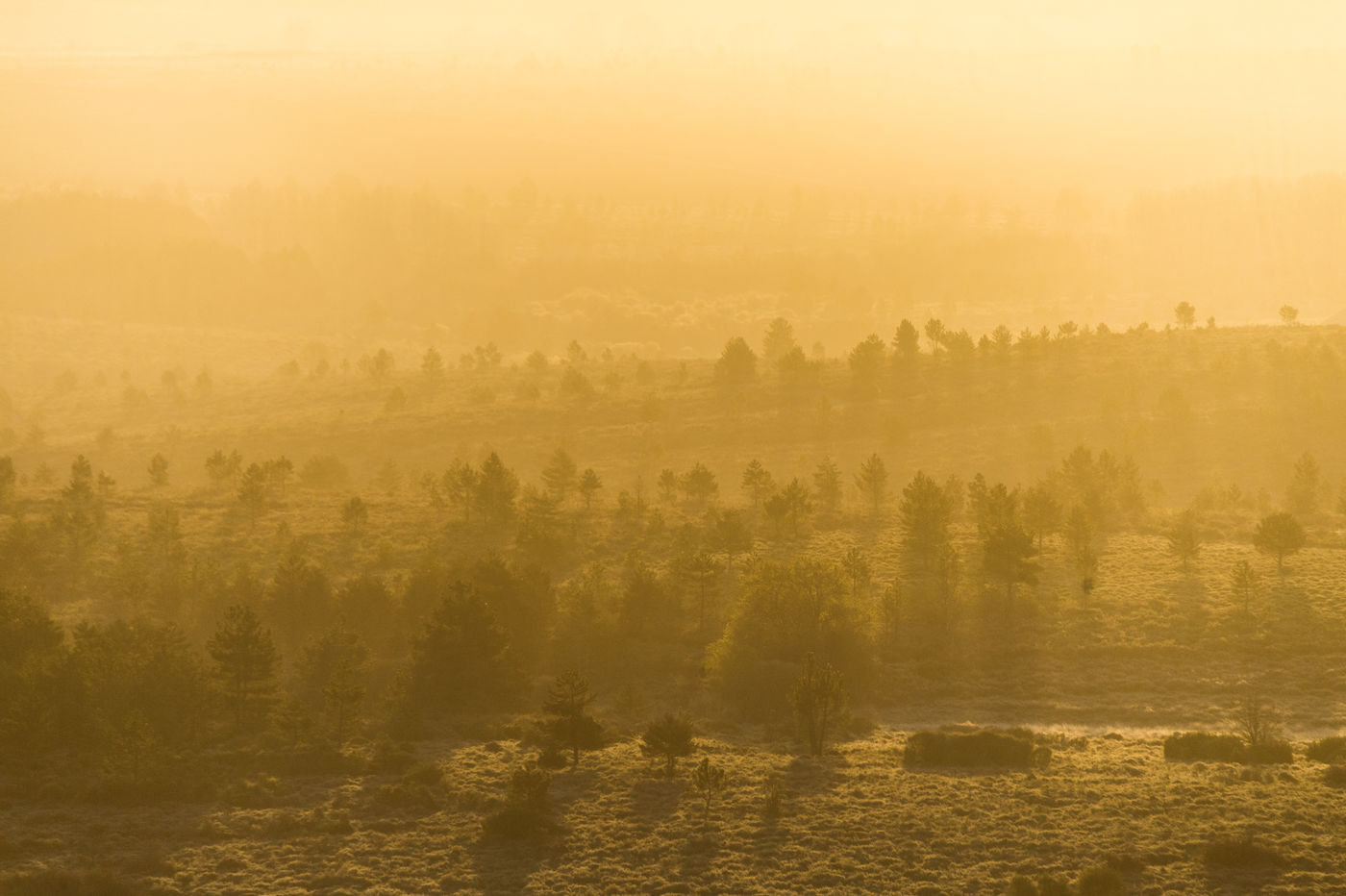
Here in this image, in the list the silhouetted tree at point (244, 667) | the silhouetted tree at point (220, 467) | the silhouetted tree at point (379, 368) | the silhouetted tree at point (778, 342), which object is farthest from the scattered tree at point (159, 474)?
the silhouetted tree at point (778, 342)

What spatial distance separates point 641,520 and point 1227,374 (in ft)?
243

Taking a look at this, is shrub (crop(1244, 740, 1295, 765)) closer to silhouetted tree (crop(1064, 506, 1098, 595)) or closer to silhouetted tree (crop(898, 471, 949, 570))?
silhouetted tree (crop(1064, 506, 1098, 595))

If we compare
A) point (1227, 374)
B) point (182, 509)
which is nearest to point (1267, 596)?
point (1227, 374)

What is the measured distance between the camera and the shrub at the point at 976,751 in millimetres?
47594

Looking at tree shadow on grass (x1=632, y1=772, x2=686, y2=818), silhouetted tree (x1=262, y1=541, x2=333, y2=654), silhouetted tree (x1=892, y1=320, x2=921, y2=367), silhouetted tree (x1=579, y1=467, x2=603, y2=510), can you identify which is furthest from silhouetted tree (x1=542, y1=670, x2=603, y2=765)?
silhouetted tree (x1=892, y1=320, x2=921, y2=367)

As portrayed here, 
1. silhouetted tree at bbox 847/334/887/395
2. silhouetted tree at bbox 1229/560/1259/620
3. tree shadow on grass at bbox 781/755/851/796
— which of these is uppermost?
silhouetted tree at bbox 847/334/887/395

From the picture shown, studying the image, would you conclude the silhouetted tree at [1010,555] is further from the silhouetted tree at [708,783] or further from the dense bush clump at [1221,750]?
the silhouetted tree at [708,783]

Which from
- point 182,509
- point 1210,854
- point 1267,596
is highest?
point 182,509

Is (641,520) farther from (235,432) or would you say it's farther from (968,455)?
Answer: (235,432)

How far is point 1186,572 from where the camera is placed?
74125mm

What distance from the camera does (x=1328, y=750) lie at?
46969 mm

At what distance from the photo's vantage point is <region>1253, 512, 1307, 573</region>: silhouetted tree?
72.2m

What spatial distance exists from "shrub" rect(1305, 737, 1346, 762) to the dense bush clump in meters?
0.86

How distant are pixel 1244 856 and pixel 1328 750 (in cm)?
1335
